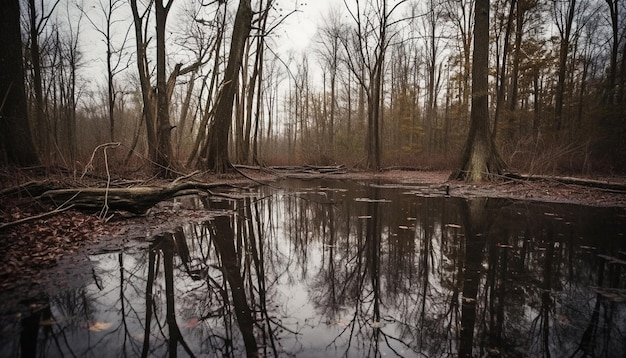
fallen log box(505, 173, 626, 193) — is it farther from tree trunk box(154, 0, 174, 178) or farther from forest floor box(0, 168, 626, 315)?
tree trunk box(154, 0, 174, 178)

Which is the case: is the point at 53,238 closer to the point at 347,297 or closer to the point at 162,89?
the point at 347,297

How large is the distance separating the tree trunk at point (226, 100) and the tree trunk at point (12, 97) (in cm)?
702

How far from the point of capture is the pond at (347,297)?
1.98 meters

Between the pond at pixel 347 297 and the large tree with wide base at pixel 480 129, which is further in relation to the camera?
the large tree with wide base at pixel 480 129

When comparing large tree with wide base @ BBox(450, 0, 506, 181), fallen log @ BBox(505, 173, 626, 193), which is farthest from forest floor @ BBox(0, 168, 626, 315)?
large tree with wide base @ BBox(450, 0, 506, 181)

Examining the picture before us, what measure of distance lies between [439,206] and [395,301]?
5320 mm

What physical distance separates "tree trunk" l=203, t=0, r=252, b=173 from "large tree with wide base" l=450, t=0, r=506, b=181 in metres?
10.2

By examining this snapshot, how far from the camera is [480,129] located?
1131 centimetres

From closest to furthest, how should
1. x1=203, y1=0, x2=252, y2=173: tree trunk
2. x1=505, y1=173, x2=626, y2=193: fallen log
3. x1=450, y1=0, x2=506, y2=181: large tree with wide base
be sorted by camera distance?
x1=505, y1=173, x2=626, y2=193: fallen log, x1=450, y1=0, x2=506, y2=181: large tree with wide base, x1=203, y1=0, x2=252, y2=173: tree trunk

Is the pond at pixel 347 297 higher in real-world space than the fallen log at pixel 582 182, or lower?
lower

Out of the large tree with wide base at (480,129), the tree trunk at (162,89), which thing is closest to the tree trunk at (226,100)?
the tree trunk at (162,89)

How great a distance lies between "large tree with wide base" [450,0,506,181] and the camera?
11.1m

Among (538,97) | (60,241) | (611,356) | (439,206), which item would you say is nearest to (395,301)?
(611,356)

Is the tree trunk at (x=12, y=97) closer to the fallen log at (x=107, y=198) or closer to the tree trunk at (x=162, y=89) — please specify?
the fallen log at (x=107, y=198)
